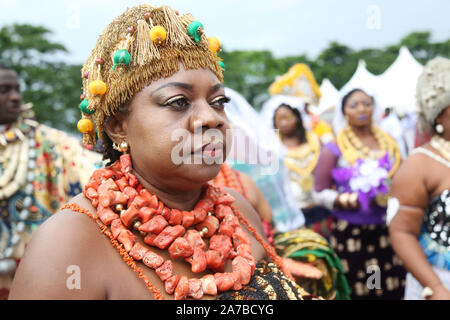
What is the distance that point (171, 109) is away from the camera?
5.18ft

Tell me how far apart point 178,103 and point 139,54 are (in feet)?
0.77

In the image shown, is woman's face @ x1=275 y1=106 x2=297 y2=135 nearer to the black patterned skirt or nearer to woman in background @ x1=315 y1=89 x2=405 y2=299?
woman in background @ x1=315 y1=89 x2=405 y2=299

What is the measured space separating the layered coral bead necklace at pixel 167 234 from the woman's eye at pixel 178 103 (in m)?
0.31

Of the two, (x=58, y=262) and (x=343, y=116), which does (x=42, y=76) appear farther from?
(x=58, y=262)

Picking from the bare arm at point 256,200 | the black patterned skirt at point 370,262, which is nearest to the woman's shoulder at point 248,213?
the bare arm at point 256,200

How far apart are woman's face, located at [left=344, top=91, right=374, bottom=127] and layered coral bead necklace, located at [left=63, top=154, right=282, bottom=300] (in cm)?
391

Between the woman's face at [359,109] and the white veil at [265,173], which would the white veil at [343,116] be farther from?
the white veil at [265,173]

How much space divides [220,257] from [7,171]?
266cm

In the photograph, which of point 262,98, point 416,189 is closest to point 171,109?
point 416,189

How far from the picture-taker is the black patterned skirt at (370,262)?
15.9 feet

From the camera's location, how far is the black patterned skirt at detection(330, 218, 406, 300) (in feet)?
15.9
